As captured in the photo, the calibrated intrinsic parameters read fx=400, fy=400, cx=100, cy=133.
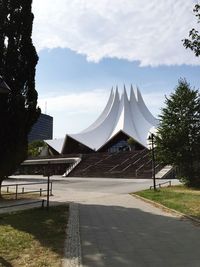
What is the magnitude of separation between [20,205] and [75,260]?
10235mm

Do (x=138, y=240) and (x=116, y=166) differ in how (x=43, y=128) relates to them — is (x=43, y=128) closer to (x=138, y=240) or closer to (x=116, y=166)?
(x=116, y=166)

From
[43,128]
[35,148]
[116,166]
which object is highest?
[43,128]

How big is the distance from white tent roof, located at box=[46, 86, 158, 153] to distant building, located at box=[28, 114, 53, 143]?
54.7 metres

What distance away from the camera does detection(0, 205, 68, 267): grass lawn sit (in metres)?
7.20

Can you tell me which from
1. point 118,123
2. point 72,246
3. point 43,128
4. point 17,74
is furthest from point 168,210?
point 43,128

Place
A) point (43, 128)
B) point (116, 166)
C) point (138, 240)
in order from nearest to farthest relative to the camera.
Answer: point (138, 240)
point (116, 166)
point (43, 128)

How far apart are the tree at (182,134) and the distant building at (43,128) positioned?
371 ft

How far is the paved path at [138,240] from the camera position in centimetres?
715

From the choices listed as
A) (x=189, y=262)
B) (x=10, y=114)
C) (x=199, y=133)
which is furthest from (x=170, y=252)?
(x=199, y=133)

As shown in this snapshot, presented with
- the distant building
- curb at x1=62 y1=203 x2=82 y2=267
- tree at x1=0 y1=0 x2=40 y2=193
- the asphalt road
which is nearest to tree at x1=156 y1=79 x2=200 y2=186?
the asphalt road

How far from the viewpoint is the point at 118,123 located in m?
81.9

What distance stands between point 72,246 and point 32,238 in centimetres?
122

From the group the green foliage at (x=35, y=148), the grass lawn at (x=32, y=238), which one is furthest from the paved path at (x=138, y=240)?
the green foliage at (x=35, y=148)

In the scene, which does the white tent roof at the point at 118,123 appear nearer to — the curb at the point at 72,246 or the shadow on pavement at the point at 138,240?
the shadow on pavement at the point at 138,240
